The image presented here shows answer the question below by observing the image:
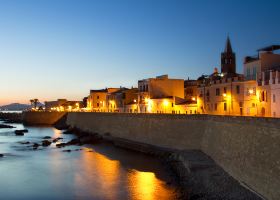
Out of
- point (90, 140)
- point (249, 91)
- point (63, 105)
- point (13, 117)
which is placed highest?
point (63, 105)

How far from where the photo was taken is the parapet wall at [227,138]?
19.9 m

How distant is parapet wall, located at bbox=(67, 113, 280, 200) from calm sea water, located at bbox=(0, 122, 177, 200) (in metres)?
4.15

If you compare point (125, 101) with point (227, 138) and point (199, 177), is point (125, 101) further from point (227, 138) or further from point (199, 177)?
point (199, 177)

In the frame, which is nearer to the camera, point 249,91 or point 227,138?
point 227,138

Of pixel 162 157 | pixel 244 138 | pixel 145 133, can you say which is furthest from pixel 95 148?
pixel 244 138

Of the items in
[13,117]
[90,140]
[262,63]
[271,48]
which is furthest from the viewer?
[13,117]

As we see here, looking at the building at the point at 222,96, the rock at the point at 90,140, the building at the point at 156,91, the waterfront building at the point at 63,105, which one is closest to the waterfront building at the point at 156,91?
the building at the point at 156,91

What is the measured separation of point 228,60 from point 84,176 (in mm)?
66822

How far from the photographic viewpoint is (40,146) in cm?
5494

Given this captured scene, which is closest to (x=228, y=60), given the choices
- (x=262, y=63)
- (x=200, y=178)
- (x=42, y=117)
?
(x=262, y=63)

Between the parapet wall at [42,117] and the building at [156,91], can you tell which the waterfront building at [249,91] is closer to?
the building at [156,91]

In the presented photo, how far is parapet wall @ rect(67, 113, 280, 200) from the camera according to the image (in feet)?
65.4

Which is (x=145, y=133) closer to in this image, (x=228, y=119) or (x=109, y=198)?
(x=228, y=119)

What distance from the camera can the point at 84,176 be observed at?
32906 mm
